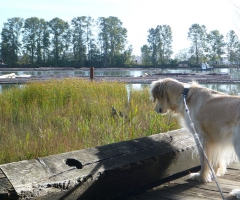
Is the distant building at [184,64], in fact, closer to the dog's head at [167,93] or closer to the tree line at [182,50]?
the tree line at [182,50]

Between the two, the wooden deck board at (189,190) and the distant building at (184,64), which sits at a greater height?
the distant building at (184,64)

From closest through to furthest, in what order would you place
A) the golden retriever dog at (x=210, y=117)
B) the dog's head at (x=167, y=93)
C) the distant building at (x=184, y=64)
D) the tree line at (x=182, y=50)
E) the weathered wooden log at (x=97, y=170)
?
the weathered wooden log at (x=97, y=170)
the golden retriever dog at (x=210, y=117)
the dog's head at (x=167, y=93)
the tree line at (x=182, y=50)
the distant building at (x=184, y=64)

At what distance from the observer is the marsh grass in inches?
180

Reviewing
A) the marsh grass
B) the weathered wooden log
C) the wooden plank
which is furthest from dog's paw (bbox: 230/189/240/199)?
the marsh grass

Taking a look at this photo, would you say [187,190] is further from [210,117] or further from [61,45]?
[61,45]

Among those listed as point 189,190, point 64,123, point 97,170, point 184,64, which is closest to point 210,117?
point 189,190

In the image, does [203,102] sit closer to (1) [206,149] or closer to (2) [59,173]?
(1) [206,149]

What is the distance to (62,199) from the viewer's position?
9.39 feet

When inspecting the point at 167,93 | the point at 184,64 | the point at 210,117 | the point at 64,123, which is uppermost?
the point at 184,64

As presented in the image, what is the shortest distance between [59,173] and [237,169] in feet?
8.80

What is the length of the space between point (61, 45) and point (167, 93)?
64.3 m

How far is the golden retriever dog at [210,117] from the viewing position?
383 centimetres

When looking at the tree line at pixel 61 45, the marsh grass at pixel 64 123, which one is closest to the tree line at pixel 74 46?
the tree line at pixel 61 45

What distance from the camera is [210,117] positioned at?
4.16 m
